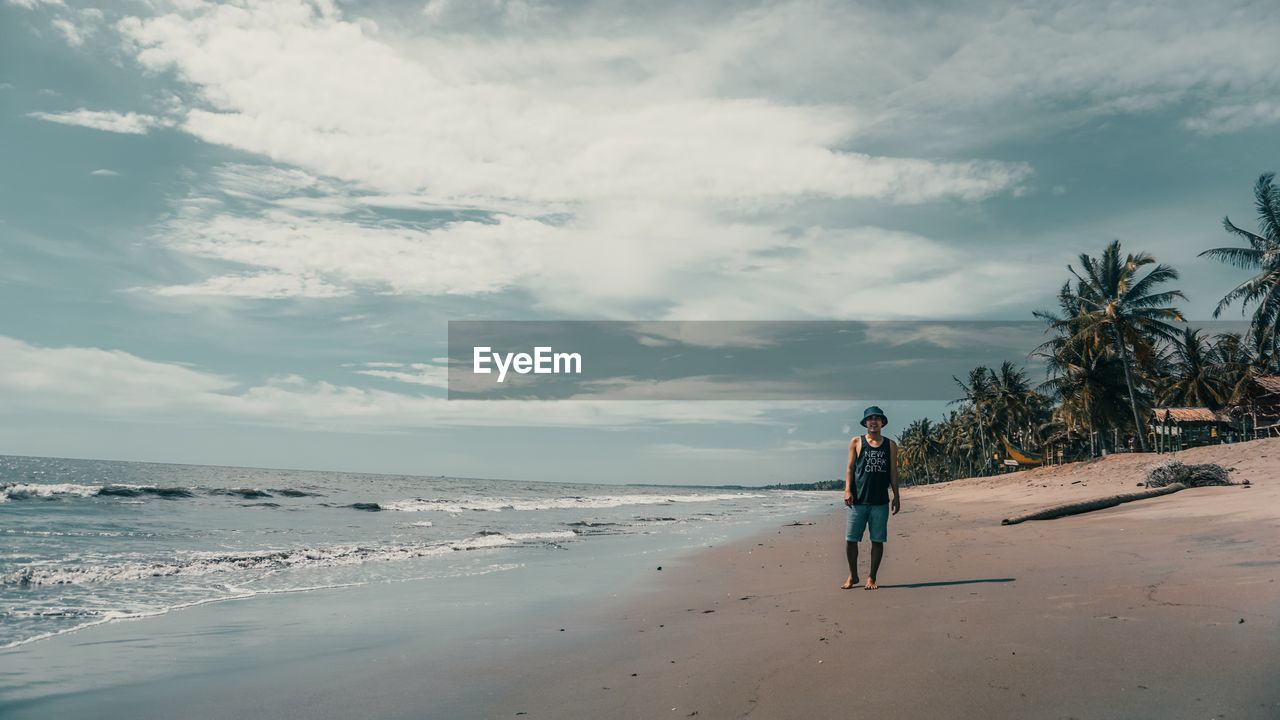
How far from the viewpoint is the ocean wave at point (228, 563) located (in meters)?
10.6

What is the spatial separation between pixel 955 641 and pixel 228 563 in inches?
471

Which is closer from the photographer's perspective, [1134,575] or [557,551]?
[1134,575]

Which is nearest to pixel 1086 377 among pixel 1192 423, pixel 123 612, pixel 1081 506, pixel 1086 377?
pixel 1086 377

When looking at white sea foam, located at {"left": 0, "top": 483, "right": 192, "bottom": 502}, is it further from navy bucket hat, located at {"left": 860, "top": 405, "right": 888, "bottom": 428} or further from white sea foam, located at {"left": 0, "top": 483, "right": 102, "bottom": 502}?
navy bucket hat, located at {"left": 860, "top": 405, "right": 888, "bottom": 428}

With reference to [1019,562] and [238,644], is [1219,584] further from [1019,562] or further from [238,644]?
[238,644]

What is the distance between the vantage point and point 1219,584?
5.93 metres

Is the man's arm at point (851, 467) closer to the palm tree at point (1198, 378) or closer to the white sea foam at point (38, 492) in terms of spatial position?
the white sea foam at point (38, 492)

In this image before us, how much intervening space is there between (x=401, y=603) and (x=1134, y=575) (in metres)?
7.49

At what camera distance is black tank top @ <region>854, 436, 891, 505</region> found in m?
7.55

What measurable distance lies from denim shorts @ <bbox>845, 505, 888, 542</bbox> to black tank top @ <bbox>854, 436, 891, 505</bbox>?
64 millimetres

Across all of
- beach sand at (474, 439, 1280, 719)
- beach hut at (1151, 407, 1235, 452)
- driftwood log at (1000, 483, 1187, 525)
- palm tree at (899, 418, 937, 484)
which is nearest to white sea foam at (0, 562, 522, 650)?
beach sand at (474, 439, 1280, 719)

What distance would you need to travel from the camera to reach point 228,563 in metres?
12.5

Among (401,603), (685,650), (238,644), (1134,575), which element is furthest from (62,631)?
(1134,575)

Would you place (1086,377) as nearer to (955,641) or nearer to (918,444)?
(955,641)
